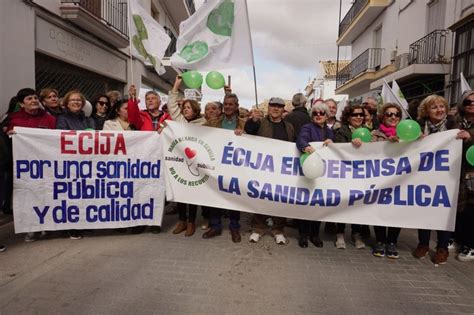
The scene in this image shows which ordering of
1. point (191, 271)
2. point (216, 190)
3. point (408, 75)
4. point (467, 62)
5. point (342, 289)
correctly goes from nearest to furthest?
point (342, 289), point (191, 271), point (216, 190), point (467, 62), point (408, 75)

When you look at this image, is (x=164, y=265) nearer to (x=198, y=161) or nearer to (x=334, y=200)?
(x=198, y=161)

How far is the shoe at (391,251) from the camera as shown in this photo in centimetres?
427

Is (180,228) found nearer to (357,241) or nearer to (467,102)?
(357,241)

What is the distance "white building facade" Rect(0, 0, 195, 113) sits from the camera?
244 inches

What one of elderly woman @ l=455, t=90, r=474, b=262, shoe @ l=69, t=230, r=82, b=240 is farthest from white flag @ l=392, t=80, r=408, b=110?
shoe @ l=69, t=230, r=82, b=240

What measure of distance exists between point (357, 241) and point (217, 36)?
3.11m

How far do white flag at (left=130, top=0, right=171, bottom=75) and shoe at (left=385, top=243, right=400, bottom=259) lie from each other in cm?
374

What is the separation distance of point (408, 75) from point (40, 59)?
10704 millimetres

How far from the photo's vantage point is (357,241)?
462cm

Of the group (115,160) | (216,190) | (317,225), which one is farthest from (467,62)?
(115,160)

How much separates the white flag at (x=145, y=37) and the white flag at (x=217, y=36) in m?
0.45

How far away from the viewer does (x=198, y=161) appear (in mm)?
4598

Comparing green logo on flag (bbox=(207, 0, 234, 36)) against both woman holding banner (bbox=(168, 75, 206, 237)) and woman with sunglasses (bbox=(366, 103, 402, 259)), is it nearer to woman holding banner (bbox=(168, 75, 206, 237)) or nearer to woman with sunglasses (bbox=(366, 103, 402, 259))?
woman holding banner (bbox=(168, 75, 206, 237))

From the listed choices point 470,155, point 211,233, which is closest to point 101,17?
point 211,233
